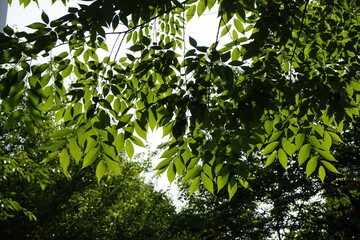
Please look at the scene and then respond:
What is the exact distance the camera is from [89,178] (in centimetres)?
1898

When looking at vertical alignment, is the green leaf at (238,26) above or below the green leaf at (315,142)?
above

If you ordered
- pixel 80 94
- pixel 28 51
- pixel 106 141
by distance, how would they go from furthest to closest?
pixel 80 94
pixel 106 141
pixel 28 51

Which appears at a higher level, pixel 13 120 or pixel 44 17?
pixel 44 17

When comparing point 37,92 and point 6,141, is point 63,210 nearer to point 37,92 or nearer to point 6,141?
point 6,141

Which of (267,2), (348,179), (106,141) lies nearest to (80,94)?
(106,141)

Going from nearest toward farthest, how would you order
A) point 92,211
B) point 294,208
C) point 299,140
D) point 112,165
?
point 112,165 → point 299,140 → point 294,208 → point 92,211

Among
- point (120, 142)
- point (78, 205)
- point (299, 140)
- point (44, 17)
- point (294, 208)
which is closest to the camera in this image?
point (44, 17)

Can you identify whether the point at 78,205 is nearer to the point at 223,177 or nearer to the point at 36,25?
the point at 223,177

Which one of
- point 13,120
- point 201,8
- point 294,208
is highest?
point 294,208

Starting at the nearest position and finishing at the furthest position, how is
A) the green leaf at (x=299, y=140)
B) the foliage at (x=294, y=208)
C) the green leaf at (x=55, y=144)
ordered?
the green leaf at (x=55, y=144)
the green leaf at (x=299, y=140)
the foliage at (x=294, y=208)

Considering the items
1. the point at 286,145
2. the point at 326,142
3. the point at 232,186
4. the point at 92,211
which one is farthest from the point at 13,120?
the point at 92,211

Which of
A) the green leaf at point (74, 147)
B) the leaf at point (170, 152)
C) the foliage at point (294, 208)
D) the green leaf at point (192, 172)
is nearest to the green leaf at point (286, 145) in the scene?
the green leaf at point (192, 172)

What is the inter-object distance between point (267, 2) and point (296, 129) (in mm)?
1077

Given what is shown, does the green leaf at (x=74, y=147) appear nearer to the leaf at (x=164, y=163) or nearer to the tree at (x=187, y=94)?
the tree at (x=187, y=94)
